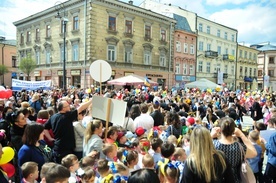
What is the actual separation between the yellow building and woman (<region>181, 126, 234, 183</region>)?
4838 cm

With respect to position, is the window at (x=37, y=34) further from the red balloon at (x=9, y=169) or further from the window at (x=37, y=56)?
the red balloon at (x=9, y=169)

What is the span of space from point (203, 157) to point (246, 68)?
52.5 metres

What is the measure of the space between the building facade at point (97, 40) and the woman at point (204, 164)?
73.0ft

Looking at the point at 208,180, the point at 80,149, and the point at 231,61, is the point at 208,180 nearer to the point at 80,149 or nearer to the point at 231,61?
the point at 80,149

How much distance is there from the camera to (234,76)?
152 ft

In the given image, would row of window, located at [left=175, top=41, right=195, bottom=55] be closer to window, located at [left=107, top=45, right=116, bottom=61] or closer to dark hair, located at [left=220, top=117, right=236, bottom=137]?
window, located at [left=107, top=45, right=116, bottom=61]

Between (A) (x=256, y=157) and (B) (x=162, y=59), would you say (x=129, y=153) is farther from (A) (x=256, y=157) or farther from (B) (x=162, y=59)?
(B) (x=162, y=59)

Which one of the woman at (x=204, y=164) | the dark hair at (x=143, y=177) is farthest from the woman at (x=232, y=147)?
the dark hair at (x=143, y=177)

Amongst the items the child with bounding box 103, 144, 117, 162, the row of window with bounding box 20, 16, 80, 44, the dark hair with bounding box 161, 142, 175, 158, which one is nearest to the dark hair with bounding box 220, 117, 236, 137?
the dark hair with bounding box 161, 142, 175, 158

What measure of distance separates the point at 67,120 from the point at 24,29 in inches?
1276

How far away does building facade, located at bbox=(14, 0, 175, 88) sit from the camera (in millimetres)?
24508

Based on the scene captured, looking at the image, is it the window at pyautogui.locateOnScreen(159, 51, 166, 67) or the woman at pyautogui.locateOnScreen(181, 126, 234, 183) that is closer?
the woman at pyautogui.locateOnScreen(181, 126, 234, 183)

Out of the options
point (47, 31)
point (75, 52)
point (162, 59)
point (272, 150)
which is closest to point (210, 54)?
point (162, 59)

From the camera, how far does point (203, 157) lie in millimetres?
2432
